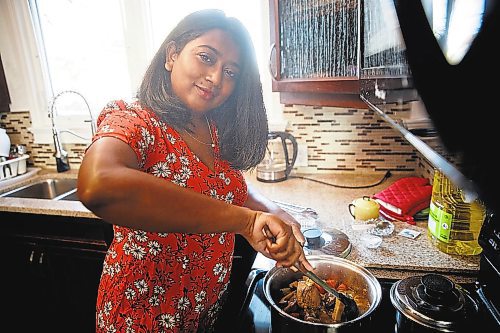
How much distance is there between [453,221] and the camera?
3.15 feet

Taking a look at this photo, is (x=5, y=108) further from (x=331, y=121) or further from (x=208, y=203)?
(x=208, y=203)

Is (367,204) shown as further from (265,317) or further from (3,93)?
(3,93)

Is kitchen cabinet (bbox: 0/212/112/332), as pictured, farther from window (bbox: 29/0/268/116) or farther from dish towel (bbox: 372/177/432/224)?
dish towel (bbox: 372/177/432/224)

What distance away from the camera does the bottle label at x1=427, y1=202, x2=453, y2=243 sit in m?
0.97

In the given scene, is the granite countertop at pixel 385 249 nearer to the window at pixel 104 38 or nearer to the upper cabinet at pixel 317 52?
the upper cabinet at pixel 317 52

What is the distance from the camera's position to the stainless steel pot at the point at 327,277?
65cm

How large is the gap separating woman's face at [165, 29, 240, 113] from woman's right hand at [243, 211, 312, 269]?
0.40 meters

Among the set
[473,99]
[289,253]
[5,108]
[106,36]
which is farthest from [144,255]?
[5,108]

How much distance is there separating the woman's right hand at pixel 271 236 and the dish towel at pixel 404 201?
0.77 metres

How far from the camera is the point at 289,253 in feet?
2.12

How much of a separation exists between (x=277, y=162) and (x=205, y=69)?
110 centimetres

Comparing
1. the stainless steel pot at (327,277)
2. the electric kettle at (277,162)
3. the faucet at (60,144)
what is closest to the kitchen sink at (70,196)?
the faucet at (60,144)

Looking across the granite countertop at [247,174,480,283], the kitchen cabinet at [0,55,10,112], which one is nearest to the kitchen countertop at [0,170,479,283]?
the granite countertop at [247,174,480,283]

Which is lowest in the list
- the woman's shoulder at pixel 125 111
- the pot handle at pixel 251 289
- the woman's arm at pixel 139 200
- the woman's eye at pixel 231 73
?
the pot handle at pixel 251 289
